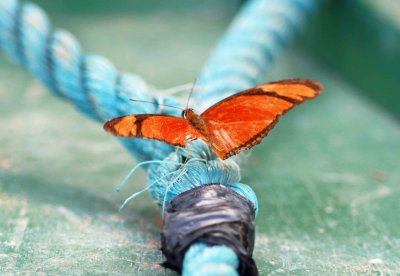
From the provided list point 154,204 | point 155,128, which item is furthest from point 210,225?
point 154,204

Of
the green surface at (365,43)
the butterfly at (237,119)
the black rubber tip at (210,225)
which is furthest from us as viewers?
the green surface at (365,43)

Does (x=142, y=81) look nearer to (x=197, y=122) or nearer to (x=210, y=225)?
(x=197, y=122)

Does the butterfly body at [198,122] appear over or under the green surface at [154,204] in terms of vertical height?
over

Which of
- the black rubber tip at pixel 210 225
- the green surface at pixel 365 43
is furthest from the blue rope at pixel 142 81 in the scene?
the green surface at pixel 365 43

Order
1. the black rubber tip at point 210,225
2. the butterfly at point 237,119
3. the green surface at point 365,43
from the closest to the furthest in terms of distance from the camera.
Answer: the black rubber tip at point 210,225 → the butterfly at point 237,119 → the green surface at point 365,43

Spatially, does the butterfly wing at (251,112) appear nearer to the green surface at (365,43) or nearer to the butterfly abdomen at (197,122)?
the butterfly abdomen at (197,122)

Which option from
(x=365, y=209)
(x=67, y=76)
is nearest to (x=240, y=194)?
(x=365, y=209)

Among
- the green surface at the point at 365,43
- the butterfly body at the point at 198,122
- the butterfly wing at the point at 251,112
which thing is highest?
the butterfly wing at the point at 251,112
